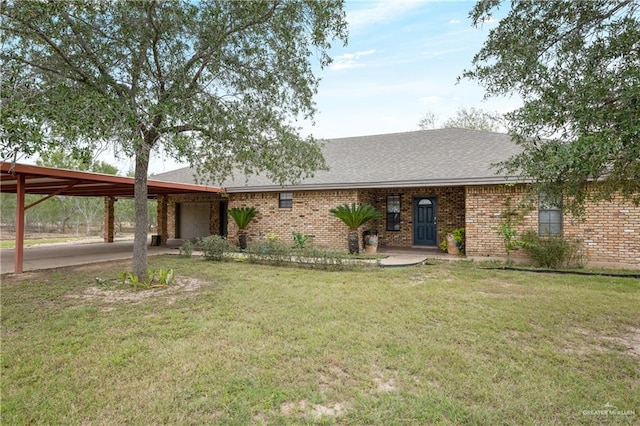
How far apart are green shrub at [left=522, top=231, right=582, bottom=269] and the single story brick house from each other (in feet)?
1.16

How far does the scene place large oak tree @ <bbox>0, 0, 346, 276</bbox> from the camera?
17.1ft

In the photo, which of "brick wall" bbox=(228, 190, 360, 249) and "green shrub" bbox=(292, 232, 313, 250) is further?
"brick wall" bbox=(228, 190, 360, 249)

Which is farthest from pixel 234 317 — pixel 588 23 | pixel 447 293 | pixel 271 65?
pixel 588 23

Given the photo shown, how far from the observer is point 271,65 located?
763cm

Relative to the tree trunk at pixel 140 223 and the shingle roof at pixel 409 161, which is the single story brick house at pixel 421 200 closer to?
the shingle roof at pixel 409 161

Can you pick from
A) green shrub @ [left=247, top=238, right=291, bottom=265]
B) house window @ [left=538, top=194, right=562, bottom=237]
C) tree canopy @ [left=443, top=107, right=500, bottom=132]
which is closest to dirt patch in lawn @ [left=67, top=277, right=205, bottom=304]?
green shrub @ [left=247, top=238, right=291, bottom=265]

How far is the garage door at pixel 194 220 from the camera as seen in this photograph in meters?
17.5

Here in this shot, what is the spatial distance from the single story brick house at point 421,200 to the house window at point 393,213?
41 millimetres

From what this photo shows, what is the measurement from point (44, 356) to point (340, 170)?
1112cm

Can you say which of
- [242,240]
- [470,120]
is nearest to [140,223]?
[242,240]

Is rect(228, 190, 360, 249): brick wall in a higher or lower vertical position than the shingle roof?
lower

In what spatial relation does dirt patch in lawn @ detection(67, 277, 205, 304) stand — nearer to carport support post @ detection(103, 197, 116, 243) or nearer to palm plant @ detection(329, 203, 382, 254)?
palm plant @ detection(329, 203, 382, 254)

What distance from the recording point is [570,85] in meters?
4.02

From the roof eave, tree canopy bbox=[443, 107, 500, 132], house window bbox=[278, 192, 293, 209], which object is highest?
tree canopy bbox=[443, 107, 500, 132]
